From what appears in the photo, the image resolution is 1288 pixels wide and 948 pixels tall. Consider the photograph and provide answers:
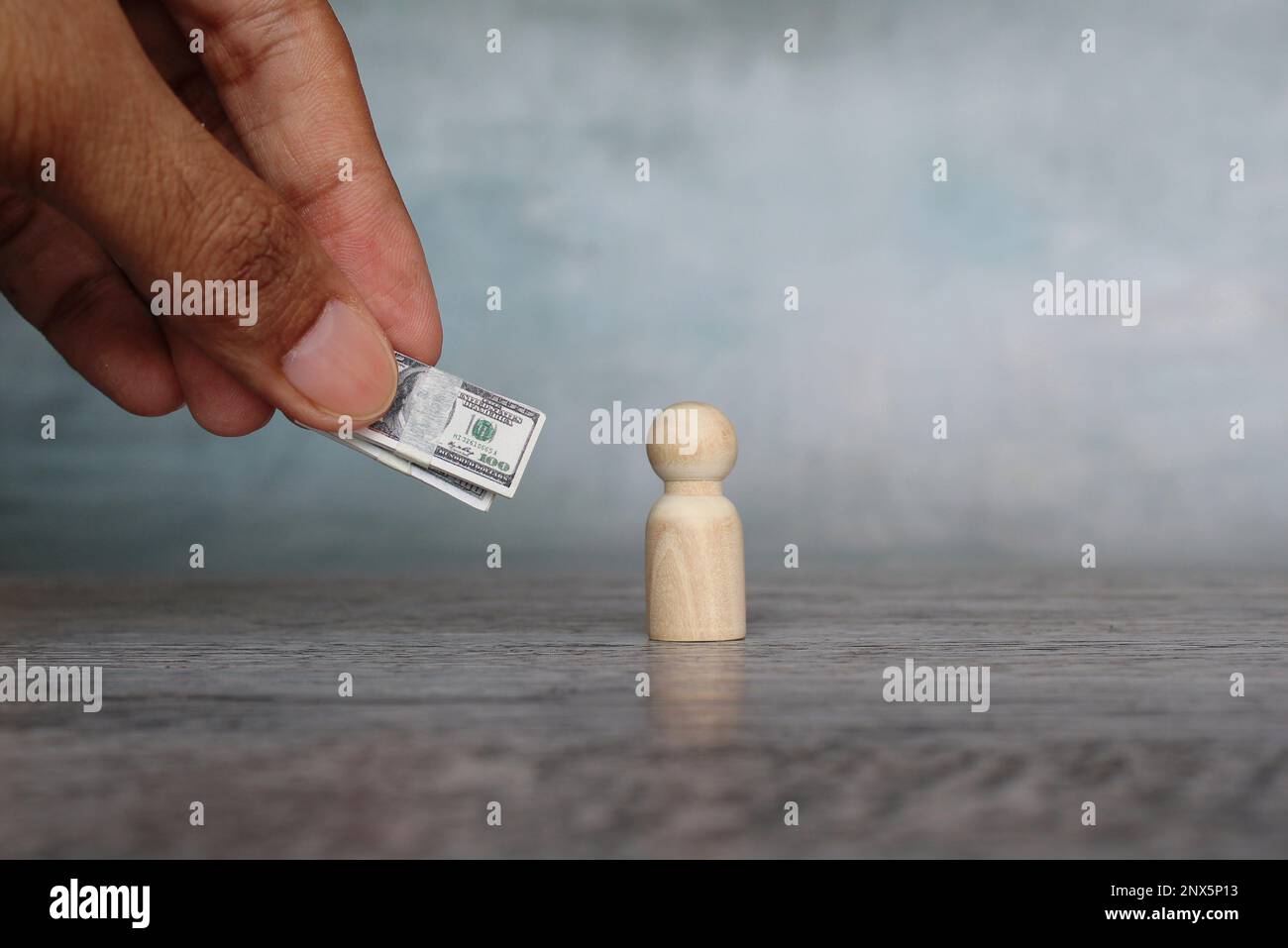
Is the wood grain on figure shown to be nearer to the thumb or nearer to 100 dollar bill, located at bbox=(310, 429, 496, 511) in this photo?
100 dollar bill, located at bbox=(310, 429, 496, 511)

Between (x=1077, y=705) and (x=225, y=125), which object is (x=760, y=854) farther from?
(x=225, y=125)

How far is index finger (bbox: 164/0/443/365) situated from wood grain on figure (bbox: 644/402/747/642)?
1.33 ft

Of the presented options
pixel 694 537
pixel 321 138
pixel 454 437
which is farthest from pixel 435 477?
pixel 321 138

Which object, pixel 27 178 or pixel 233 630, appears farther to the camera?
pixel 233 630

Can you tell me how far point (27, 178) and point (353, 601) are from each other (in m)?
0.85

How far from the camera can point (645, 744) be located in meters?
0.68

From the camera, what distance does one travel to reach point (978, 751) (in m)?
0.67

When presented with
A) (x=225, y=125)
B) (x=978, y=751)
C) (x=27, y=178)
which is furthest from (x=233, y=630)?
(x=978, y=751)

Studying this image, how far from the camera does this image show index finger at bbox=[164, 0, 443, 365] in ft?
4.51

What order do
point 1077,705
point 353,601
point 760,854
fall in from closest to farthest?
point 760,854 < point 1077,705 < point 353,601

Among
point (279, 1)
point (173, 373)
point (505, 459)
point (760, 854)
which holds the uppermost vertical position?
point (279, 1)

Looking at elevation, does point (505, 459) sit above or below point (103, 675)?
above

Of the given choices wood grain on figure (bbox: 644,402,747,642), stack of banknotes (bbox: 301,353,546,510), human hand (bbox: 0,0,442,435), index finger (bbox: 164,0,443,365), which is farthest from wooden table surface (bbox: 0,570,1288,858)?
index finger (bbox: 164,0,443,365)

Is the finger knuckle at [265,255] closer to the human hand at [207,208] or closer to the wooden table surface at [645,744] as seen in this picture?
the human hand at [207,208]
